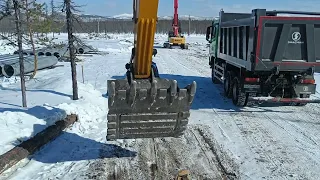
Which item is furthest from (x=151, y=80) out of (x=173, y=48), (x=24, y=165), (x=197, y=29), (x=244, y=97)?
(x=197, y=29)

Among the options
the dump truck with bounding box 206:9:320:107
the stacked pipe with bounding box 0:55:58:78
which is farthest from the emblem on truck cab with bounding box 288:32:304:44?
the stacked pipe with bounding box 0:55:58:78

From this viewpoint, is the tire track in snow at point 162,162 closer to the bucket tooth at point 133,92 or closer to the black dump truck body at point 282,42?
the bucket tooth at point 133,92

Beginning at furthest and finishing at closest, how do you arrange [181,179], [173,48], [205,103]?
[173,48]
[205,103]
[181,179]

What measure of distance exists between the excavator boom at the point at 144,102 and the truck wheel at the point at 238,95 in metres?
4.89

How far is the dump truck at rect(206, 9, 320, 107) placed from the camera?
29.7ft

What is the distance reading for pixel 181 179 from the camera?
15.1ft

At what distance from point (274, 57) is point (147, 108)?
193 inches

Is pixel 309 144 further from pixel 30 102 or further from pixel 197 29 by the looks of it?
pixel 197 29

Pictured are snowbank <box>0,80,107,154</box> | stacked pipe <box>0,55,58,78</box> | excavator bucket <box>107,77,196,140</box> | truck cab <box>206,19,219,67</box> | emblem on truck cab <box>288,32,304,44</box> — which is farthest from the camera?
stacked pipe <box>0,55,58,78</box>

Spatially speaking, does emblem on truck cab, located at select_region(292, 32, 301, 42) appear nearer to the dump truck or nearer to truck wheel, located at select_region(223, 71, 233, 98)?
the dump truck

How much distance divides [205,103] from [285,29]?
3.44 metres

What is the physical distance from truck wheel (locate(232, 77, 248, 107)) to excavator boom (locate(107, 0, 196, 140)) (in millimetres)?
4891

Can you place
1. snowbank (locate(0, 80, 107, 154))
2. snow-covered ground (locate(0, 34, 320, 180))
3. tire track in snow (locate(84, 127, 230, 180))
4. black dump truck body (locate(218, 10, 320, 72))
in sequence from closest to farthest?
tire track in snow (locate(84, 127, 230, 180)) < snow-covered ground (locate(0, 34, 320, 180)) < snowbank (locate(0, 80, 107, 154)) < black dump truck body (locate(218, 10, 320, 72))

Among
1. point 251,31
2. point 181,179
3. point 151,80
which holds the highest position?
point 251,31
